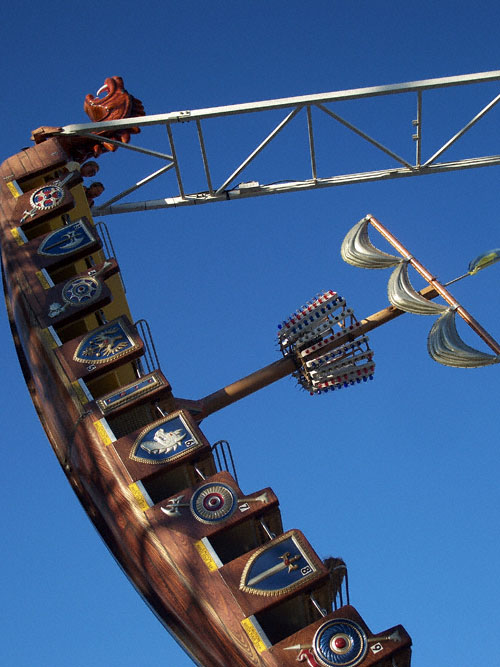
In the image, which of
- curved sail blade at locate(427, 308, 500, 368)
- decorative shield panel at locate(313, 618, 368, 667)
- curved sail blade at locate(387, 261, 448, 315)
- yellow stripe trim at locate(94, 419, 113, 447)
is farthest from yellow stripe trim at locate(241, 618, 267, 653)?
curved sail blade at locate(387, 261, 448, 315)

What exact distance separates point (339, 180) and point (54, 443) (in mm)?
10850

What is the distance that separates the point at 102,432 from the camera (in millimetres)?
24312

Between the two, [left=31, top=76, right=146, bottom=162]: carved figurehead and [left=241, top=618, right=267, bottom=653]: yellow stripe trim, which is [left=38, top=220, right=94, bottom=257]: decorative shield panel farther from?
[left=241, top=618, right=267, bottom=653]: yellow stripe trim

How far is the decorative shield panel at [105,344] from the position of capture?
2533 cm

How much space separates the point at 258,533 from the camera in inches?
897

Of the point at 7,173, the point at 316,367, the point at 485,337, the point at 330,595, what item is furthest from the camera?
the point at 7,173

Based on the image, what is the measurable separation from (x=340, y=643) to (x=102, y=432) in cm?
733

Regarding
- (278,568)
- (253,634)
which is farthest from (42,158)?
(253,634)

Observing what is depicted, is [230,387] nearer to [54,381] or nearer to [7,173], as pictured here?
[54,381]

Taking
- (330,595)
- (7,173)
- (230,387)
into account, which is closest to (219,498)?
(330,595)

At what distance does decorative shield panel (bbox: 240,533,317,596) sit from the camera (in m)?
21.2

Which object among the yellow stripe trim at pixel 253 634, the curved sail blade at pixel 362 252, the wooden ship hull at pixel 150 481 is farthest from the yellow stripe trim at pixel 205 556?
the curved sail blade at pixel 362 252

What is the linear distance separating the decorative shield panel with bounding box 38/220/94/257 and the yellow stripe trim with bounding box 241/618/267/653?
36.5ft

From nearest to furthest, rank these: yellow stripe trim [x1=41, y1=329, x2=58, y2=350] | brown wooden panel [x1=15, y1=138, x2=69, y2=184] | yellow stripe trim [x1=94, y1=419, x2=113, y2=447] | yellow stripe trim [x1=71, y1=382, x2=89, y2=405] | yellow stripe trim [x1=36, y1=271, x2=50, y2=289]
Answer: yellow stripe trim [x1=94, y1=419, x2=113, y2=447], yellow stripe trim [x1=71, y1=382, x2=89, y2=405], yellow stripe trim [x1=41, y1=329, x2=58, y2=350], yellow stripe trim [x1=36, y1=271, x2=50, y2=289], brown wooden panel [x1=15, y1=138, x2=69, y2=184]
